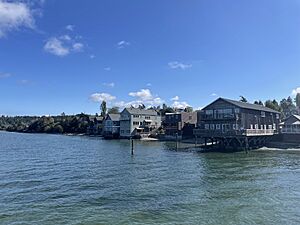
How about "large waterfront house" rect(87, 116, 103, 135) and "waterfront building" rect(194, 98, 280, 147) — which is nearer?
"waterfront building" rect(194, 98, 280, 147)

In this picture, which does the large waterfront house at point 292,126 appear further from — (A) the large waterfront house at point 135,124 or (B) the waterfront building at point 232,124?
(A) the large waterfront house at point 135,124

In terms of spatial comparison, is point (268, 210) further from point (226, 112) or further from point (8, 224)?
point (226, 112)

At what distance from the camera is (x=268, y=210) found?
635 inches

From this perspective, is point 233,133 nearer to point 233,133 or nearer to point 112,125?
point 233,133

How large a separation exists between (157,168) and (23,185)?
1318cm

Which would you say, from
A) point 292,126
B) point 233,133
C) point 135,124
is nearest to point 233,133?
point 233,133

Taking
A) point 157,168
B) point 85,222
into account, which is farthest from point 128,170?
point 85,222

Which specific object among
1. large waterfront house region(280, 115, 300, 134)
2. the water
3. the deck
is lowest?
the water

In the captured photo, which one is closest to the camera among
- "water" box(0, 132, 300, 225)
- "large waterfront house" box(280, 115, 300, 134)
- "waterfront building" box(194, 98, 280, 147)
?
"water" box(0, 132, 300, 225)

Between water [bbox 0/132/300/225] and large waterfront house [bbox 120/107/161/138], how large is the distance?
5634 cm

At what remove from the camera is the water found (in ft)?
49.3

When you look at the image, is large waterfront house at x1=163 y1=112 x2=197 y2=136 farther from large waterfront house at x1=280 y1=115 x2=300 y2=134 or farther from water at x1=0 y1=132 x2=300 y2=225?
water at x1=0 y1=132 x2=300 y2=225

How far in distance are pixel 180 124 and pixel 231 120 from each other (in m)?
31.7

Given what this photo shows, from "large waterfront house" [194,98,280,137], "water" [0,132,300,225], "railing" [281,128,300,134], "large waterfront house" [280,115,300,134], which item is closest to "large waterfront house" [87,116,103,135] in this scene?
"large waterfront house" [194,98,280,137]
